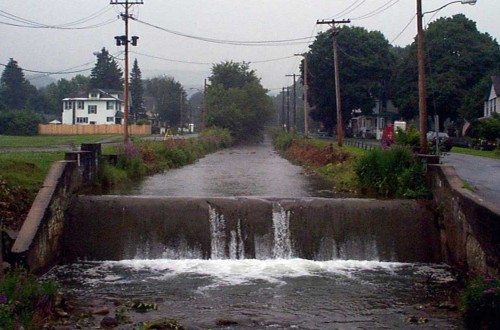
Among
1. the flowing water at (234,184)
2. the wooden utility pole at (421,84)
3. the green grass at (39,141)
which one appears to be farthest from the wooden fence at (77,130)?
the wooden utility pole at (421,84)

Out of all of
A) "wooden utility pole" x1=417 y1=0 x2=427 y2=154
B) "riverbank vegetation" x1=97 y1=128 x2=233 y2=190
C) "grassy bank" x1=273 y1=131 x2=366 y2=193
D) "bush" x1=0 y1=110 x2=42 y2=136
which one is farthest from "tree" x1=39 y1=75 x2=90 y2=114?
"wooden utility pole" x1=417 y1=0 x2=427 y2=154

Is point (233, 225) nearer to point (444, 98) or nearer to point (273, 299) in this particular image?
point (273, 299)

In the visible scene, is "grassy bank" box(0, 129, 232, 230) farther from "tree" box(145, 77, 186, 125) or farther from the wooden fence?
"tree" box(145, 77, 186, 125)

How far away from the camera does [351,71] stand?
7538cm

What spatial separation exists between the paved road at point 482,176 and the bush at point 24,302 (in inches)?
438

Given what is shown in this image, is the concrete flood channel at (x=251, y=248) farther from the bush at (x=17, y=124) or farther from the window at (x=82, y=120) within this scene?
the window at (x=82, y=120)

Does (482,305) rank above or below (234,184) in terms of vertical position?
below

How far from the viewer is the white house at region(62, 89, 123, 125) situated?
105 m

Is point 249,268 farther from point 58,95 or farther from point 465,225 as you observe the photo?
point 58,95

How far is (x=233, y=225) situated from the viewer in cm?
1784

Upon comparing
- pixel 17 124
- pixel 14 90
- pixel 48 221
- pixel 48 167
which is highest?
pixel 14 90

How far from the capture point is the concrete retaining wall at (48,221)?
1439 centimetres

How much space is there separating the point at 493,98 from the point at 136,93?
85.0 meters

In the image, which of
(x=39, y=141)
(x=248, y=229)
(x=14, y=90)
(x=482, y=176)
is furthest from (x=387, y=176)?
(x=14, y=90)
